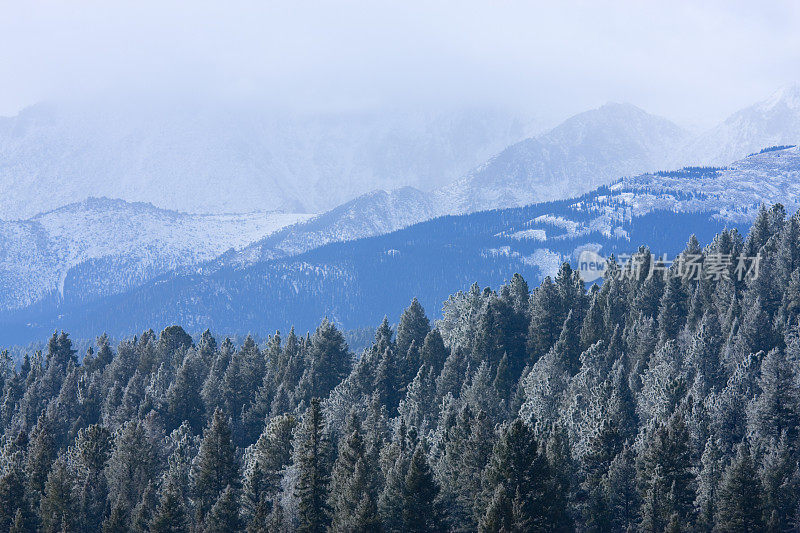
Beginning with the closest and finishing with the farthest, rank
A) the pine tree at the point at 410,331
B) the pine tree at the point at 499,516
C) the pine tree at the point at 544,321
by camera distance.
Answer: the pine tree at the point at 499,516 < the pine tree at the point at 544,321 < the pine tree at the point at 410,331

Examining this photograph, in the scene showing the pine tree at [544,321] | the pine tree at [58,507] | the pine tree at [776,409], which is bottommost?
the pine tree at [58,507]

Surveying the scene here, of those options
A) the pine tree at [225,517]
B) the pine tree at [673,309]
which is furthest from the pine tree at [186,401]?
the pine tree at [673,309]

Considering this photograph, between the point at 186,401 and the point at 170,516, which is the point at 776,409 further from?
the point at 186,401

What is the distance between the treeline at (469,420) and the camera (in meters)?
96.3

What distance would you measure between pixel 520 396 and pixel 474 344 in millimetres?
16952

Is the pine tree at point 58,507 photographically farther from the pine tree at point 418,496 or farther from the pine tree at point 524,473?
the pine tree at point 524,473

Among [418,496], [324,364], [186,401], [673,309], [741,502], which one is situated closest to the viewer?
[741,502]

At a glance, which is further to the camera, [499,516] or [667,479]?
[667,479]

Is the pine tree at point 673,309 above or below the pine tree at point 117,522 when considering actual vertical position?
A: above

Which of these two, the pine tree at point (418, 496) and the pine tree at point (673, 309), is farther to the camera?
the pine tree at point (673, 309)

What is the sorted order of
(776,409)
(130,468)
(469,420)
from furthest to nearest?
(130,468) < (776,409) < (469,420)

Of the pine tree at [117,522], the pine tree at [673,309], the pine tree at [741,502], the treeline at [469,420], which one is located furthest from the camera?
the pine tree at [673,309]

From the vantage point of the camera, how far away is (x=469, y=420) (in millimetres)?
109312

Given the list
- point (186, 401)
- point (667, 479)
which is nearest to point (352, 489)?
point (667, 479)
